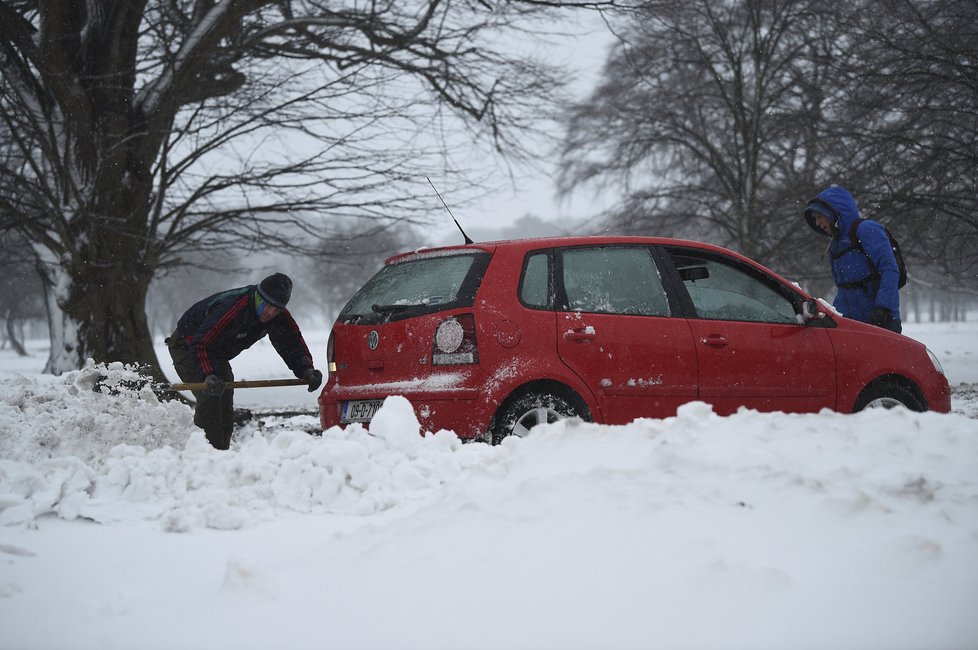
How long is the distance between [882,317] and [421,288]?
340cm

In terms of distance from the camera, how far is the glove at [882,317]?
5805 millimetres

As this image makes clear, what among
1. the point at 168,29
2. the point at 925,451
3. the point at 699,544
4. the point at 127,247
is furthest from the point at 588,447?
the point at 168,29

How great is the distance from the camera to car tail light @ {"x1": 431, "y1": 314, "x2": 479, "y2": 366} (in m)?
4.38

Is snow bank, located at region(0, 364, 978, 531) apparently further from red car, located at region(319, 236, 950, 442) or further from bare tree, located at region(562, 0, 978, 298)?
bare tree, located at region(562, 0, 978, 298)

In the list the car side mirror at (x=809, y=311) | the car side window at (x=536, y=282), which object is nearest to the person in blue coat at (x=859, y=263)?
the car side mirror at (x=809, y=311)

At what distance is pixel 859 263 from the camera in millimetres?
6180

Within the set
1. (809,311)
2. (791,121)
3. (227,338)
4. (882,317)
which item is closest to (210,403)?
(227,338)

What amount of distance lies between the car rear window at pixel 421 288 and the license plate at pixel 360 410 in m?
0.48

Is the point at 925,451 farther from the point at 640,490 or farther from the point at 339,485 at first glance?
the point at 339,485

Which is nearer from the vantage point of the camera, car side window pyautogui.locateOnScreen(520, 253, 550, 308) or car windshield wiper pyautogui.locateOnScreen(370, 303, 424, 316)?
car side window pyautogui.locateOnScreen(520, 253, 550, 308)

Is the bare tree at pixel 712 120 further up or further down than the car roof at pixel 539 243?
further up

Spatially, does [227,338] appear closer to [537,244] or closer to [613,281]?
[537,244]

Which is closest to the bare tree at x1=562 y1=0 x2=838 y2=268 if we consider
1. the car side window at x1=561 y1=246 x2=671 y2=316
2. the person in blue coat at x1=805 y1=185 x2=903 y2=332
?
the person in blue coat at x1=805 y1=185 x2=903 y2=332

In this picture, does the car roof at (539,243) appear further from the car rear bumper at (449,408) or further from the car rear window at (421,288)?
the car rear bumper at (449,408)
